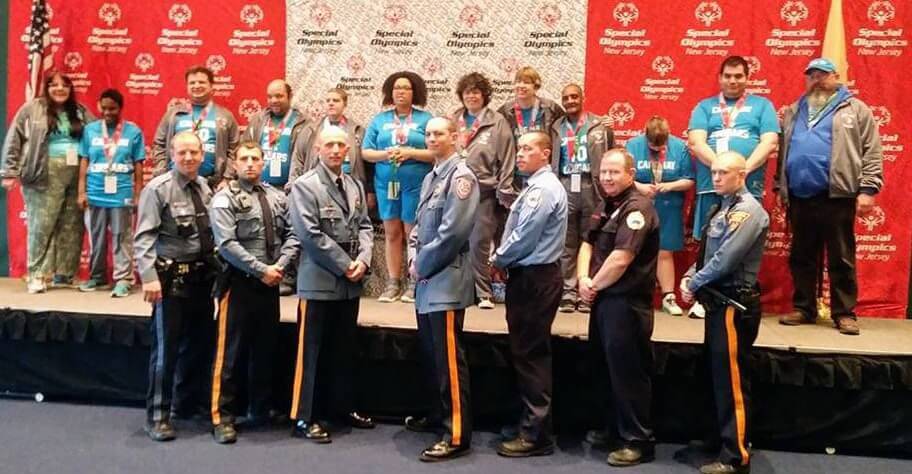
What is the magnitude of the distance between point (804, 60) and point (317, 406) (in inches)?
165

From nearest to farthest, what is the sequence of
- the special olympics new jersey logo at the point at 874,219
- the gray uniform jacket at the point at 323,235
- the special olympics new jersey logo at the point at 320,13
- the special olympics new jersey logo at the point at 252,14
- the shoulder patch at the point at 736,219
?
the shoulder patch at the point at 736,219 → the gray uniform jacket at the point at 323,235 → the special olympics new jersey logo at the point at 874,219 → the special olympics new jersey logo at the point at 320,13 → the special olympics new jersey logo at the point at 252,14

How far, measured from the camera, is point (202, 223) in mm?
4652

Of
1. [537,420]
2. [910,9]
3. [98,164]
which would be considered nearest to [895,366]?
[537,420]

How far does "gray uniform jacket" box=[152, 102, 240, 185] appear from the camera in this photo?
246 inches

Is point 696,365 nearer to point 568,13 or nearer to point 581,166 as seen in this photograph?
point 581,166

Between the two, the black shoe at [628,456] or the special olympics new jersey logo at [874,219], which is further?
the special olympics new jersey logo at [874,219]

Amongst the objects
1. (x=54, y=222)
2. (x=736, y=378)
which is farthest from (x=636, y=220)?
(x=54, y=222)

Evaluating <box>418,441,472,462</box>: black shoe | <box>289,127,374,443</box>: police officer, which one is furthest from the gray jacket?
<box>289,127,374,443</box>: police officer

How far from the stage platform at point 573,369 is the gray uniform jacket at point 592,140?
3.40 ft

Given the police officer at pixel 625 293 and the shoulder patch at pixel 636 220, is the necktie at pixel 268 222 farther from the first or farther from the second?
the shoulder patch at pixel 636 220

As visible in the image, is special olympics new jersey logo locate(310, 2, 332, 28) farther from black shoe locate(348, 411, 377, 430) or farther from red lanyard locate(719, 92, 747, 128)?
black shoe locate(348, 411, 377, 430)

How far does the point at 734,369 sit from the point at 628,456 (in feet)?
2.34

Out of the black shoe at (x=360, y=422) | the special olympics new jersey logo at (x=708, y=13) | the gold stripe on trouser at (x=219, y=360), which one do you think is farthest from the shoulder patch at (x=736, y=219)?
the gold stripe on trouser at (x=219, y=360)

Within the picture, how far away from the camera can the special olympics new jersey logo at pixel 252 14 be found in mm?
6715
